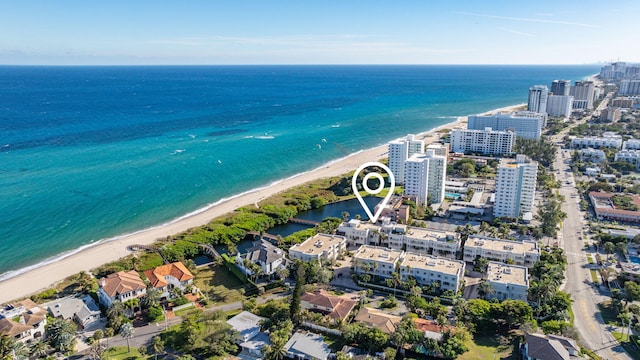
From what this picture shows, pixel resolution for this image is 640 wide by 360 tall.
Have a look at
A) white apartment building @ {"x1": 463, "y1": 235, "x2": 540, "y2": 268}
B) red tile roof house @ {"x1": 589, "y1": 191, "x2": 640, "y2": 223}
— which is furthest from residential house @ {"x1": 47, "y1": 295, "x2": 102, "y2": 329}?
red tile roof house @ {"x1": 589, "y1": 191, "x2": 640, "y2": 223}

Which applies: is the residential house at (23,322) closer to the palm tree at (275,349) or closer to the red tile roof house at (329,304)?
the palm tree at (275,349)

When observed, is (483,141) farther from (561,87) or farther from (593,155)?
(561,87)

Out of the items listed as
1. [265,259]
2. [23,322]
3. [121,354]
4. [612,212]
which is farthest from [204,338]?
[612,212]

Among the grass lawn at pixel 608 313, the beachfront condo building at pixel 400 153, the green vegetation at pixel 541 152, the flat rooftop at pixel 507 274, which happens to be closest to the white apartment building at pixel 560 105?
the green vegetation at pixel 541 152

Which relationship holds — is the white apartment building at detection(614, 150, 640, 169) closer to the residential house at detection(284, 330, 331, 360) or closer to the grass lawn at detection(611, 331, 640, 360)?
the grass lawn at detection(611, 331, 640, 360)

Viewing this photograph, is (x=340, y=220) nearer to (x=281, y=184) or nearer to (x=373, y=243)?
(x=373, y=243)

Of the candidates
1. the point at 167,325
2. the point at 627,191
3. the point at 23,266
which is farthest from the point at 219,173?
the point at 627,191
